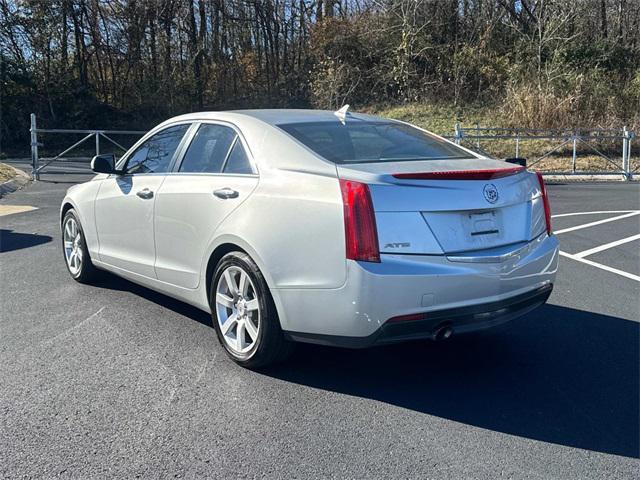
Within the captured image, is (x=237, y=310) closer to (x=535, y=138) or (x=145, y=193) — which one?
(x=145, y=193)

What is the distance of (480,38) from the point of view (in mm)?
27000

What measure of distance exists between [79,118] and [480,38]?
50.7 feet

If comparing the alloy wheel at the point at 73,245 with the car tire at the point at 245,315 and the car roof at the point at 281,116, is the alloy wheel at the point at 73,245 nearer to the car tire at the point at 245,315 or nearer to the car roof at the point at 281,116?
the car roof at the point at 281,116

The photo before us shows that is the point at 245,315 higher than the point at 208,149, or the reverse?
the point at 208,149

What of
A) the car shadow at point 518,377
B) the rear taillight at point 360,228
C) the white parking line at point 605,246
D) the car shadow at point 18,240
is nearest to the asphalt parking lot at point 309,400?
the car shadow at point 518,377

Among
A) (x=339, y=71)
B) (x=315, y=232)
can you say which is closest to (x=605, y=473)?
(x=315, y=232)

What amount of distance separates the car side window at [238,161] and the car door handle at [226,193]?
161 mm

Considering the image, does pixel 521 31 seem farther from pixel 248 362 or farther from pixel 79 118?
pixel 248 362

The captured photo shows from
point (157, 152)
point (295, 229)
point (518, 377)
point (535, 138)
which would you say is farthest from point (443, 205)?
point (535, 138)

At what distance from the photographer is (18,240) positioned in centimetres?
885

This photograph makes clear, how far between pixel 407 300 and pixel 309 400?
0.84 metres

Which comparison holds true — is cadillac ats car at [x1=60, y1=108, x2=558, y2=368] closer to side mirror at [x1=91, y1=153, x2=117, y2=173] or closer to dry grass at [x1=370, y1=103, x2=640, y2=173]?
side mirror at [x1=91, y1=153, x2=117, y2=173]

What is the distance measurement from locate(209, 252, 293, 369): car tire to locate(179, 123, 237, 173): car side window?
0.78 m

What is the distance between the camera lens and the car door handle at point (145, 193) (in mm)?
5279
